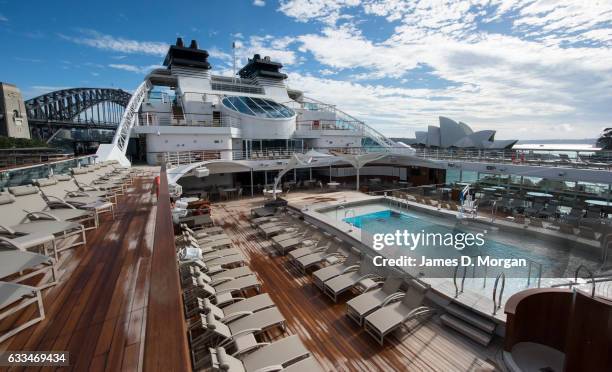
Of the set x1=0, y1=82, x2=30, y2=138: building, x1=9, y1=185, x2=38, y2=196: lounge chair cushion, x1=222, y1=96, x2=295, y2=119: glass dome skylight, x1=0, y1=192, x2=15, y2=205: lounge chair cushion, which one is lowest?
x1=0, y1=192, x2=15, y2=205: lounge chair cushion

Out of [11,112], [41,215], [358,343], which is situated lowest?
[358,343]

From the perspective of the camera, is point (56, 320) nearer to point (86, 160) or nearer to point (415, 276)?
point (415, 276)

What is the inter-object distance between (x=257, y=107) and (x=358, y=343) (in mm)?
17566

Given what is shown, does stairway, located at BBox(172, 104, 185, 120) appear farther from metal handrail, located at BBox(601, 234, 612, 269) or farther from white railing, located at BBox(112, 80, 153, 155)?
metal handrail, located at BBox(601, 234, 612, 269)

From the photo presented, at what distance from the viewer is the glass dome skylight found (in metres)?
18.3

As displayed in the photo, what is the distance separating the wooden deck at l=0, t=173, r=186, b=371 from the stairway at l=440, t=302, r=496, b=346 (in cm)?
430

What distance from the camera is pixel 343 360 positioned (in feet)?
12.3

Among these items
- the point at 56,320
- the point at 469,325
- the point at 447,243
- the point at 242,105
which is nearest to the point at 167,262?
the point at 56,320

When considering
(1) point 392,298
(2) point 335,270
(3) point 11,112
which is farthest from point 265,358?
(3) point 11,112

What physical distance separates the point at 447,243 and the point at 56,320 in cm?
863

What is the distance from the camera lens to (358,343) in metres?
4.07

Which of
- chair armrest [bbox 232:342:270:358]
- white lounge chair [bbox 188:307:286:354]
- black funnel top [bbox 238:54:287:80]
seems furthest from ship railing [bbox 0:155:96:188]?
black funnel top [bbox 238:54:287:80]

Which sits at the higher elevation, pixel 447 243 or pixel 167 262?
pixel 167 262

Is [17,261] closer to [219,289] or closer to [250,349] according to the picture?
[250,349]
